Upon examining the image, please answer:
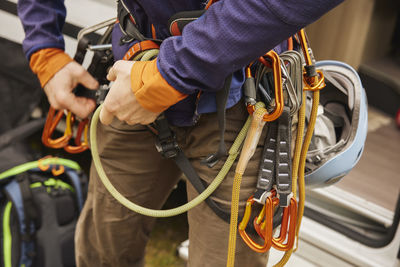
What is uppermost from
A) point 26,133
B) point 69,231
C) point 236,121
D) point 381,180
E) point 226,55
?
point 226,55

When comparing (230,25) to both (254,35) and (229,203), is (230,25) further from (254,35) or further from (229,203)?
(229,203)

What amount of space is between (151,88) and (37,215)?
102cm

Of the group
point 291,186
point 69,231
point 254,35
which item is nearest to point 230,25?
point 254,35

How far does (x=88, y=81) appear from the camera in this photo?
3.39 feet

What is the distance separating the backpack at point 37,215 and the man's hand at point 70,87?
0.59 metres

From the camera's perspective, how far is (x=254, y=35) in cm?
62

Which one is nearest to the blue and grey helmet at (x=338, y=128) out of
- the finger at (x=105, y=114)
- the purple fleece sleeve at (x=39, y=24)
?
the finger at (x=105, y=114)

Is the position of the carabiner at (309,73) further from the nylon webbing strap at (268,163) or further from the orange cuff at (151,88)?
the orange cuff at (151,88)

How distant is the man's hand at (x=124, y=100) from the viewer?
0.72m

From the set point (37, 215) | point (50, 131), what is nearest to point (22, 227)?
point (37, 215)

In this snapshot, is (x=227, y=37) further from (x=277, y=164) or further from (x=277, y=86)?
(x=277, y=164)

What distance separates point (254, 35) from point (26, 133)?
1.39 meters

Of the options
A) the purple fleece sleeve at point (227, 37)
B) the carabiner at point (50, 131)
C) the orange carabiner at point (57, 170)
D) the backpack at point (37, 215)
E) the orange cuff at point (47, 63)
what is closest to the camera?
the purple fleece sleeve at point (227, 37)

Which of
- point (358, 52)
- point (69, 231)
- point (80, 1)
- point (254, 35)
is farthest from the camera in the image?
point (358, 52)
